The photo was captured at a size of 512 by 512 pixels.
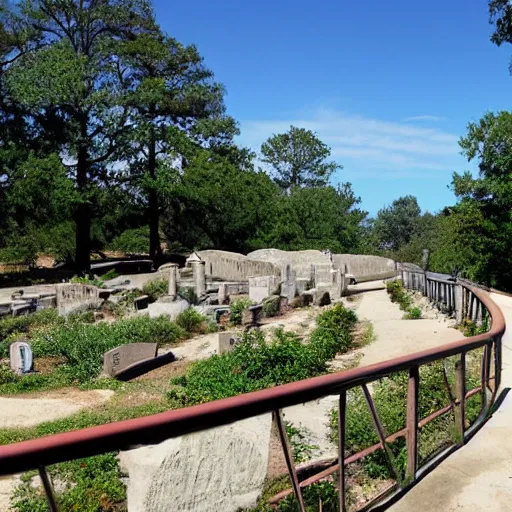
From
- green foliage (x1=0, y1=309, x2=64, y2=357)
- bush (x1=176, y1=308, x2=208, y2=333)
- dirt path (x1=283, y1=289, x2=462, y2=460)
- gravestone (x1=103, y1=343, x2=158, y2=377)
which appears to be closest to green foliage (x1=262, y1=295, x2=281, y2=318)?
bush (x1=176, y1=308, x2=208, y2=333)

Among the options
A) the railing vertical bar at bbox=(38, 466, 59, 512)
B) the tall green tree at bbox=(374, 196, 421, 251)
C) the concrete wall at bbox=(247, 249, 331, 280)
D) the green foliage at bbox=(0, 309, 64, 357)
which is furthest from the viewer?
the tall green tree at bbox=(374, 196, 421, 251)

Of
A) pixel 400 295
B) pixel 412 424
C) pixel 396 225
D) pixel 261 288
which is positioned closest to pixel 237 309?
pixel 261 288

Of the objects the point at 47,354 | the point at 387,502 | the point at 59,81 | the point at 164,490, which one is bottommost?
the point at 47,354

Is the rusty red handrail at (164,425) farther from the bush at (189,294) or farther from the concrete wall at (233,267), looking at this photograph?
the concrete wall at (233,267)

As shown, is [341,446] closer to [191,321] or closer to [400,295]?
[191,321]

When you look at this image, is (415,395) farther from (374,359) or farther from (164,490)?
(374,359)

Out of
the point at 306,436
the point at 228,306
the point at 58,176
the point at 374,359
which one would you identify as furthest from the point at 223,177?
the point at 306,436

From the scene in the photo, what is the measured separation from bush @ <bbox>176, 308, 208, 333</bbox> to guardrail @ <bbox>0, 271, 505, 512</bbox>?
1388cm

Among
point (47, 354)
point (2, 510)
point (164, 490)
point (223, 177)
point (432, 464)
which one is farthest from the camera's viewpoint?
point (223, 177)

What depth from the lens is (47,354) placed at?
16.4 m

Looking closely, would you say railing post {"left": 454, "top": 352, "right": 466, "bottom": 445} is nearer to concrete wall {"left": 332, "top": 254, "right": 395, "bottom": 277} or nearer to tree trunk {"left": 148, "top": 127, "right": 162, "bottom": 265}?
concrete wall {"left": 332, "top": 254, "right": 395, "bottom": 277}

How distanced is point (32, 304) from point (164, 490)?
2051 cm

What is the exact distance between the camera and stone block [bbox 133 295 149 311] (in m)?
22.4

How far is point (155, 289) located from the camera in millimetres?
24688
